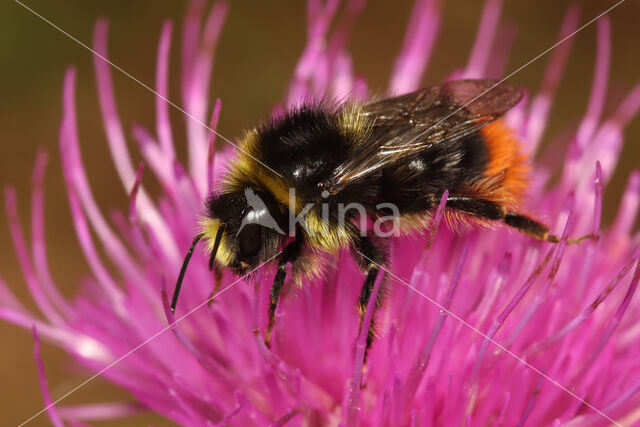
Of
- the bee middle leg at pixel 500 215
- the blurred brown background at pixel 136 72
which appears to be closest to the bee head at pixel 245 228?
the bee middle leg at pixel 500 215

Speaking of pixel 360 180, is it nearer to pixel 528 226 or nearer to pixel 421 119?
pixel 421 119

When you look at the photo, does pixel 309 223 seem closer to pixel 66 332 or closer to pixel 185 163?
pixel 66 332

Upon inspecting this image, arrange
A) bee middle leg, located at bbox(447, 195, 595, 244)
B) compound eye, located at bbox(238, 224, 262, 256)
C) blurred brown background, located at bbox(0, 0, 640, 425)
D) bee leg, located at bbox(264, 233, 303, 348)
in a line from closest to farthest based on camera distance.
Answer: compound eye, located at bbox(238, 224, 262, 256) → bee leg, located at bbox(264, 233, 303, 348) → bee middle leg, located at bbox(447, 195, 595, 244) → blurred brown background, located at bbox(0, 0, 640, 425)

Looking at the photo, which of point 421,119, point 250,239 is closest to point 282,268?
point 250,239

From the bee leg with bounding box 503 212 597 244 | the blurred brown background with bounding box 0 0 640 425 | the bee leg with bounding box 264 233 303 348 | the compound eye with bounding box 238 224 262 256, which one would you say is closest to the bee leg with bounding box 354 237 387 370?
the bee leg with bounding box 264 233 303 348

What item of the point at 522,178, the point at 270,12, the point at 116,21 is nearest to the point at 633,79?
the point at 270,12

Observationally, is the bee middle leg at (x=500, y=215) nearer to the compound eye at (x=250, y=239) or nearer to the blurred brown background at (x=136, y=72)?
the compound eye at (x=250, y=239)

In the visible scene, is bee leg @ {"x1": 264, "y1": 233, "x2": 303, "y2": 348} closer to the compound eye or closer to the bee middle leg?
the compound eye
